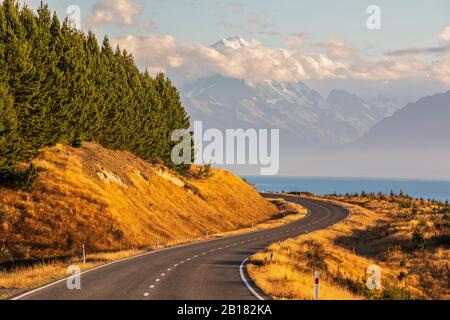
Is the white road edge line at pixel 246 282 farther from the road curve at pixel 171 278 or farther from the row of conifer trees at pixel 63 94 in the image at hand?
the row of conifer trees at pixel 63 94

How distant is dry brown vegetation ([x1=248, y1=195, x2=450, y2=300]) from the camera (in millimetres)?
25000

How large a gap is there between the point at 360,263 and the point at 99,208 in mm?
21491

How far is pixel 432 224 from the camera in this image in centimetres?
6175

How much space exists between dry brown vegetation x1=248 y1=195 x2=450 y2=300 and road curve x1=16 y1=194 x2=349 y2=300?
1.36 metres

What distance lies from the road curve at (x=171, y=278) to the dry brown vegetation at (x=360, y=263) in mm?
1363

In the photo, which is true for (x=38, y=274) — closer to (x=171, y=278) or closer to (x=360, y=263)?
(x=171, y=278)

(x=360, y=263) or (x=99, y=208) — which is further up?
(x=99, y=208)

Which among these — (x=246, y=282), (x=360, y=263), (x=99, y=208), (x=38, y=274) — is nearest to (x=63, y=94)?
(x=99, y=208)

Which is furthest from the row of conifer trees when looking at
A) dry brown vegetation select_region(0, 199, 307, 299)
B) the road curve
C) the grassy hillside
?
the road curve

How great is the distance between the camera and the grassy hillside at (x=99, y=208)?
40.6m

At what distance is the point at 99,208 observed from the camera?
154 feet

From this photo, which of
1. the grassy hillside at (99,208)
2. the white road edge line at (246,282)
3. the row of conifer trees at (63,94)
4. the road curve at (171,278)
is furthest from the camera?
the row of conifer trees at (63,94)

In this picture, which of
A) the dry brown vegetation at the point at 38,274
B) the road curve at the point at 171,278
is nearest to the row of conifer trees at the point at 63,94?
the dry brown vegetation at the point at 38,274
